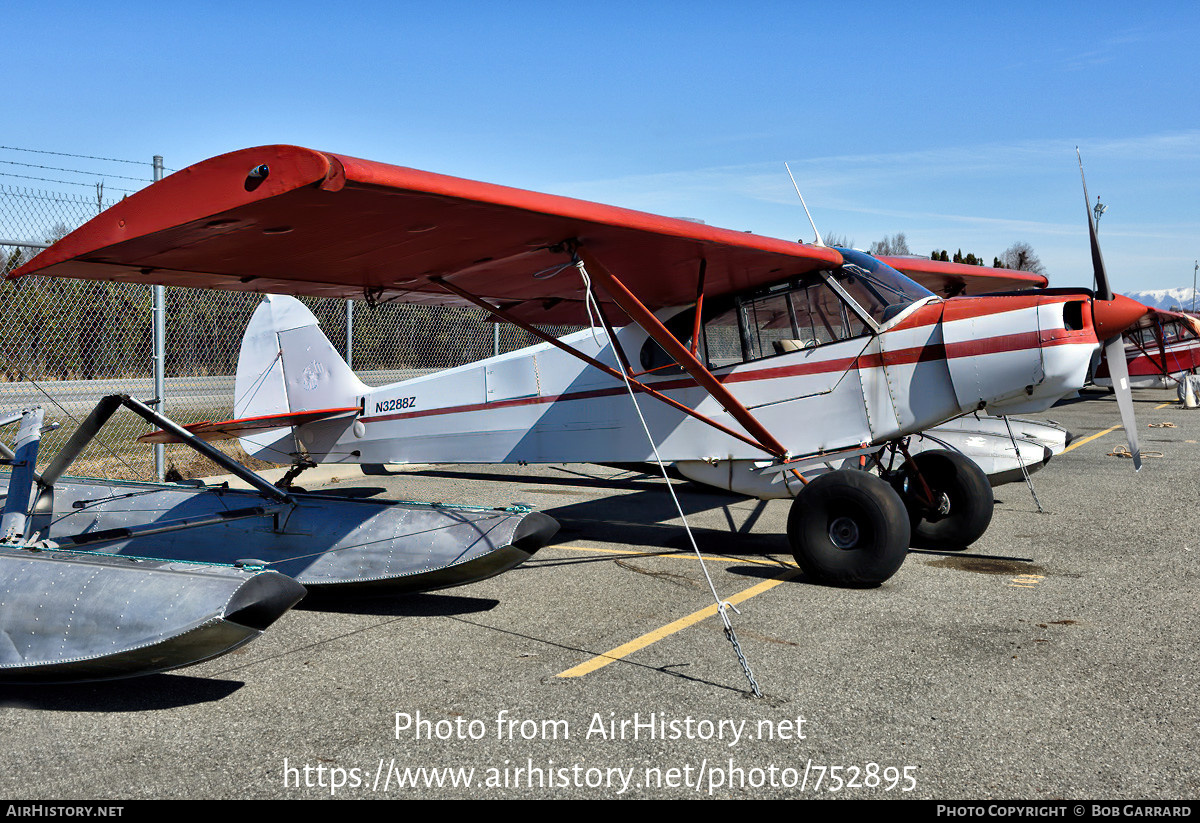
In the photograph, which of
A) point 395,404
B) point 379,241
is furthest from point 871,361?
point 395,404

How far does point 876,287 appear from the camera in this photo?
677cm

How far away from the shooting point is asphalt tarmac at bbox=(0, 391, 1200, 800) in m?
3.15

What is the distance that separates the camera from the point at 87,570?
165 inches

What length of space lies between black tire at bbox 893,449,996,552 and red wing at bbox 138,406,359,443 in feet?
17.7

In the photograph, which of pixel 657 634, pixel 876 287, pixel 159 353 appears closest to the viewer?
pixel 657 634

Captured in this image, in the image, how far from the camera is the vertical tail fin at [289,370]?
8969mm

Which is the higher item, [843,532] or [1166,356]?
[1166,356]

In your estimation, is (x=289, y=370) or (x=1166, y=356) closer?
(x=289, y=370)

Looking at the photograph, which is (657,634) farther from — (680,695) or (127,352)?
(127,352)

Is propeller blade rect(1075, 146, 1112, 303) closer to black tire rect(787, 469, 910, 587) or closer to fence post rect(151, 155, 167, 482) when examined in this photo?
black tire rect(787, 469, 910, 587)

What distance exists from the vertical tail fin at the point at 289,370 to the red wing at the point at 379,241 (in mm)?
1852

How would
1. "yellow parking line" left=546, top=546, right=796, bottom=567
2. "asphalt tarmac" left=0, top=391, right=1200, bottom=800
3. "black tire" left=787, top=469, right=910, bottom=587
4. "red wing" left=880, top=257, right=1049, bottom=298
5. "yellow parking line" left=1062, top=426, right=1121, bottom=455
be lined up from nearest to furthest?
1. "asphalt tarmac" left=0, top=391, right=1200, bottom=800
2. "black tire" left=787, top=469, right=910, bottom=587
3. "yellow parking line" left=546, top=546, right=796, bottom=567
4. "red wing" left=880, top=257, right=1049, bottom=298
5. "yellow parking line" left=1062, top=426, right=1121, bottom=455

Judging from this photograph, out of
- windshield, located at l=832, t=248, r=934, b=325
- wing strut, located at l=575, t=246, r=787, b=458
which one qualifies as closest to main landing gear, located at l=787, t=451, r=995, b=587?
wing strut, located at l=575, t=246, r=787, b=458

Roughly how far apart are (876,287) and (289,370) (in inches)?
225
